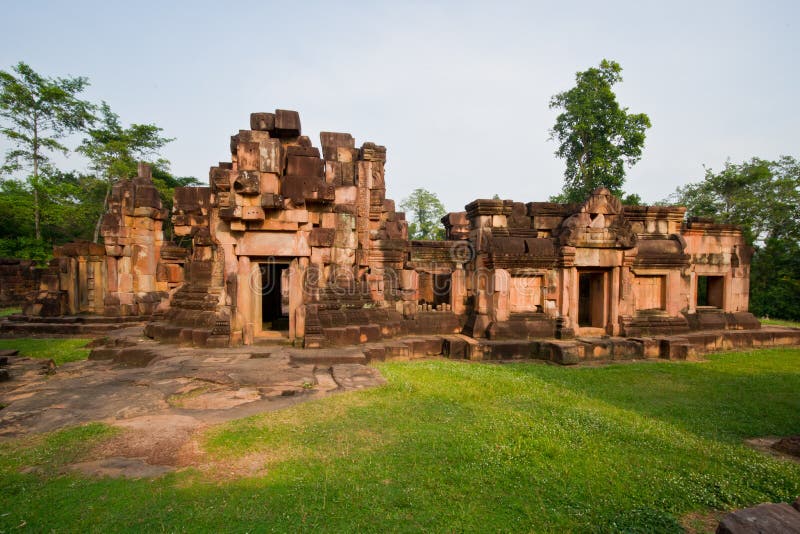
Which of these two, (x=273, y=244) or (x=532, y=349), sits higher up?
(x=273, y=244)

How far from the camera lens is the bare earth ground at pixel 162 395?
3.23 meters

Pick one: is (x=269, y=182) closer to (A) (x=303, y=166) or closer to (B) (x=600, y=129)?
(A) (x=303, y=166)

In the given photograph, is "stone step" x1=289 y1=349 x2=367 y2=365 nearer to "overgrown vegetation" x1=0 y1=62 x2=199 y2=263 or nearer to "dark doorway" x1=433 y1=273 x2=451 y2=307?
"dark doorway" x1=433 y1=273 x2=451 y2=307

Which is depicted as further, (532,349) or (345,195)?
(345,195)

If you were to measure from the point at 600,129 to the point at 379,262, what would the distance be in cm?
1772

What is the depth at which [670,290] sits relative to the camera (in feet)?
31.8

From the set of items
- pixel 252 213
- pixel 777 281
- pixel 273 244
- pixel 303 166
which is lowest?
pixel 777 281

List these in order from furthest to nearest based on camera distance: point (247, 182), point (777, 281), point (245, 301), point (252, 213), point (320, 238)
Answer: point (777, 281) < point (320, 238) < point (245, 301) < point (252, 213) < point (247, 182)

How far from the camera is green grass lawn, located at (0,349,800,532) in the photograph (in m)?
2.52

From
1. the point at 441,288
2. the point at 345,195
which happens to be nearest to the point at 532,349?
the point at 441,288

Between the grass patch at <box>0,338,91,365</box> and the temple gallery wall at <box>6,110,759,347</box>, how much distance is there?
144 centimetres

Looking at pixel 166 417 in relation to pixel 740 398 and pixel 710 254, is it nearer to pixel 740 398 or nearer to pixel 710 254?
pixel 740 398

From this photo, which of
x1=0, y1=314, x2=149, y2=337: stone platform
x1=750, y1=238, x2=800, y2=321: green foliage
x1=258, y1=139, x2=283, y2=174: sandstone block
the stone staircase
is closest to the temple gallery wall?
x1=258, y1=139, x2=283, y2=174: sandstone block

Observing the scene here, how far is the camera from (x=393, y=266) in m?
9.09
